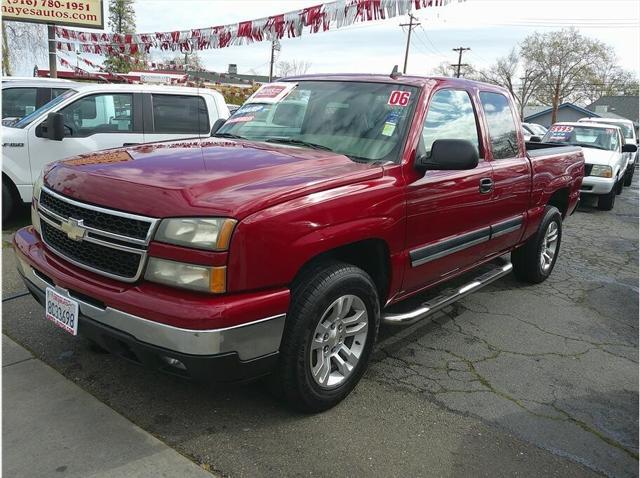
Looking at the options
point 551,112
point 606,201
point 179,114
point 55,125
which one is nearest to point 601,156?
point 606,201

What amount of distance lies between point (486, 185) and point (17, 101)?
23.6 feet

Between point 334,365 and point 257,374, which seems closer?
point 257,374

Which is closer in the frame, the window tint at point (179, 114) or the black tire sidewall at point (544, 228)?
the black tire sidewall at point (544, 228)

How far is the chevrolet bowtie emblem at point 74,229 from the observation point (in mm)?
2639

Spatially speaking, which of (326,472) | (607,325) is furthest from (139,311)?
(607,325)

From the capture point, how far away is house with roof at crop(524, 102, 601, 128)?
193ft

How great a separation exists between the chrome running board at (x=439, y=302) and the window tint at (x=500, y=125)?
3.31 ft

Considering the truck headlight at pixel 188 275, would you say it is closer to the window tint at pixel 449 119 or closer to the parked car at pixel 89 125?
the window tint at pixel 449 119

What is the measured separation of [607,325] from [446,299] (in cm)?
186

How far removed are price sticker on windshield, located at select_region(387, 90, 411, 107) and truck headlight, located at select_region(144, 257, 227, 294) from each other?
6.07 feet

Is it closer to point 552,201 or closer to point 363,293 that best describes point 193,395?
point 363,293

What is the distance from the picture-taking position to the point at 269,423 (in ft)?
9.36

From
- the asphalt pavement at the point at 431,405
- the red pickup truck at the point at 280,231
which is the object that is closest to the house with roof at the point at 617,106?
the asphalt pavement at the point at 431,405

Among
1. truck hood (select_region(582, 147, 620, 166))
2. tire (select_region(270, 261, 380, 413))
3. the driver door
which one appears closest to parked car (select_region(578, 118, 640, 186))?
truck hood (select_region(582, 147, 620, 166))
